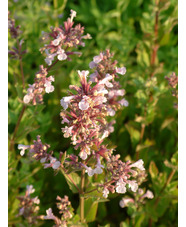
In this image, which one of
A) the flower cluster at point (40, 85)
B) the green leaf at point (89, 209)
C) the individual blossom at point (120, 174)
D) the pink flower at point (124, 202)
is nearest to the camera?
the individual blossom at point (120, 174)

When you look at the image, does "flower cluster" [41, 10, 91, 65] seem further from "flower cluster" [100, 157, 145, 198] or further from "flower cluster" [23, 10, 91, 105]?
"flower cluster" [100, 157, 145, 198]

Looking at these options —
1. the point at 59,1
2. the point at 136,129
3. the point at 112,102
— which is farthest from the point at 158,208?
the point at 59,1

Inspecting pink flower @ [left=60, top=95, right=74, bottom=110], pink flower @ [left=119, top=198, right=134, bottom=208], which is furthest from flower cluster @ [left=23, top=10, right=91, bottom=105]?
pink flower @ [left=119, top=198, right=134, bottom=208]

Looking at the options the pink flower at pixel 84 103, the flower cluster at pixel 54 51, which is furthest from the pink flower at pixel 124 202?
the pink flower at pixel 84 103

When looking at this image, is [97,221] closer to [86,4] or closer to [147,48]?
[147,48]

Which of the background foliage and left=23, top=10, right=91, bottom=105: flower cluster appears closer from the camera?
left=23, top=10, right=91, bottom=105: flower cluster

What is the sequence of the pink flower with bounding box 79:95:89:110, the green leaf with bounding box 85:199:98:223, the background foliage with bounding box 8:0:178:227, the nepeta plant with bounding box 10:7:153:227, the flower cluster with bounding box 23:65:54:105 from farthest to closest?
1. the background foliage with bounding box 8:0:178:227
2. the green leaf with bounding box 85:199:98:223
3. the flower cluster with bounding box 23:65:54:105
4. the nepeta plant with bounding box 10:7:153:227
5. the pink flower with bounding box 79:95:89:110

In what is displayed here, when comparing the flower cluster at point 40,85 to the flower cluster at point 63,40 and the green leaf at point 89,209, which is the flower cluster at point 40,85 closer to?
the flower cluster at point 63,40

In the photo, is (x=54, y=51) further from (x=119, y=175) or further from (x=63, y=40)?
(x=119, y=175)
